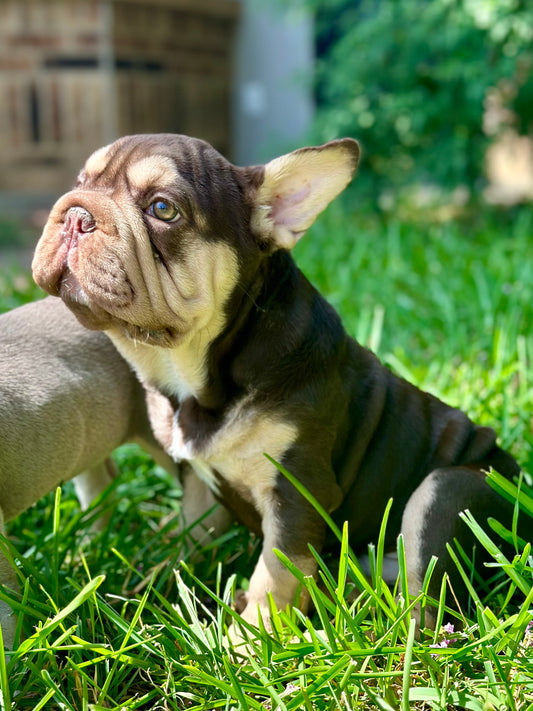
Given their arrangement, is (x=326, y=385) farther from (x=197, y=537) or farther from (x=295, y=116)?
(x=295, y=116)

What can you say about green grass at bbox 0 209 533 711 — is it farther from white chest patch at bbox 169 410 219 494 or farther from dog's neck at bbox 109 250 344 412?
dog's neck at bbox 109 250 344 412

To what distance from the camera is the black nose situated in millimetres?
2352

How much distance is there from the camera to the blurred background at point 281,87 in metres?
7.96

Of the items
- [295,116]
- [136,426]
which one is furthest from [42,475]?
[295,116]

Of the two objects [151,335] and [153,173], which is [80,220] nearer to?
[153,173]

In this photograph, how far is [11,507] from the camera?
250cm

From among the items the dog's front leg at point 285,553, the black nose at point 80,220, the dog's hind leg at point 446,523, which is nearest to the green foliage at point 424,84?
the dog's hind leg at point 446,523

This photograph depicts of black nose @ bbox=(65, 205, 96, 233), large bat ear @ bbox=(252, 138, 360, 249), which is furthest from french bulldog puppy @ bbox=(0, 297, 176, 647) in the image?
large bat ear @ bbox=(252, 138, 360, 249)

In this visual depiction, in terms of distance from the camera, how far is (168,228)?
2.37m

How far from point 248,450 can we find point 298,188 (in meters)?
0.86

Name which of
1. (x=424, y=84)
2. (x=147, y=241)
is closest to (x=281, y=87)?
(x=424, y=84)

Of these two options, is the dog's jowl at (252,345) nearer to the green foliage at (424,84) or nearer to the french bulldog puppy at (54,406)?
the french bulldog puppy at (54,406)

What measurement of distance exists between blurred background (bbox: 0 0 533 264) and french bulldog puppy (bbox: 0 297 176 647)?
216 inches

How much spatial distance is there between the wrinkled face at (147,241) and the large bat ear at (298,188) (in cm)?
11
